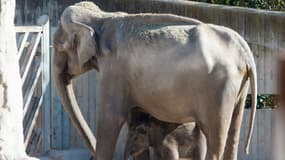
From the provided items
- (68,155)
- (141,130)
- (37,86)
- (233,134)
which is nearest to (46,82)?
(37,86)

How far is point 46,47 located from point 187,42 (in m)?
3.26

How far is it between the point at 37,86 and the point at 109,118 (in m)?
2.80

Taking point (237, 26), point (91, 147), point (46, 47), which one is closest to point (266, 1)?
A: point (237, 26)

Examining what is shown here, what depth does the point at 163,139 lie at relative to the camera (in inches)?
360

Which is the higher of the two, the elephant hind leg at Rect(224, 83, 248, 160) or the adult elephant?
the adult elephant

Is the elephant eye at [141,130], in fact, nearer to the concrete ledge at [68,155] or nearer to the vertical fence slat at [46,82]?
the concrete ledge at [68,155]

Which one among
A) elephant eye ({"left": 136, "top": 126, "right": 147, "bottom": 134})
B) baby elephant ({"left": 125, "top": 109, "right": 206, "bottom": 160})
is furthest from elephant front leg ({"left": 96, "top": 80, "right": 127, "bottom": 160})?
elephant eye ({"left": 136, "top": 126, "right": 147, "bottom": 134})

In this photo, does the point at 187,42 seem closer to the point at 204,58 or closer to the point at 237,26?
the point at 204,58

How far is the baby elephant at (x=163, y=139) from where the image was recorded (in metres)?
9.07

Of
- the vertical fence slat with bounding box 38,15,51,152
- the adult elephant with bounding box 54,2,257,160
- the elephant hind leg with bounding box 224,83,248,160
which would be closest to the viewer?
the adult elephant with bounding box 54,2,257,160

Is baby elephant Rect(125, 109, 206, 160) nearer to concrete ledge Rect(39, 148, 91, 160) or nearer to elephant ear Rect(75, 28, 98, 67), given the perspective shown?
elephant ear Rect(75, 28, 98, 67)

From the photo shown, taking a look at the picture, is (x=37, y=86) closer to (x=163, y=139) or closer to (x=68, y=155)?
(x=68, y=155)

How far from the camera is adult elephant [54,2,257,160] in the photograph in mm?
8141

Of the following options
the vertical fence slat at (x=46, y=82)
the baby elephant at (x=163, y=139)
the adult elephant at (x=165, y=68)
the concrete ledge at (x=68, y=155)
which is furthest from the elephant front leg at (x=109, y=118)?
the vertical fence slat at (x=46, y=82)
